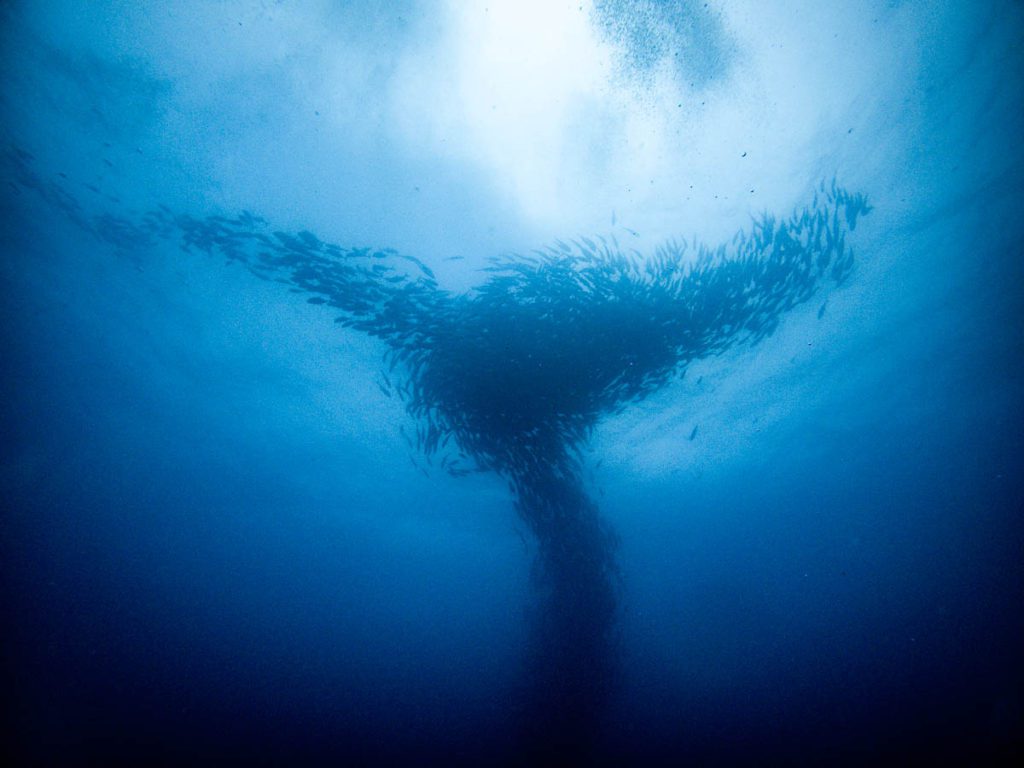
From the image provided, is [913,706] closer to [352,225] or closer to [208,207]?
[352,225]

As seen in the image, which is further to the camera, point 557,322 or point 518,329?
point 518,329

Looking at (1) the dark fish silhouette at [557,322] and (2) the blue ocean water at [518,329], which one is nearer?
(2) the blue ocean water at [518,329]

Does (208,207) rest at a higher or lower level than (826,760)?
higher

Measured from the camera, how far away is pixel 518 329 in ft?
28.5

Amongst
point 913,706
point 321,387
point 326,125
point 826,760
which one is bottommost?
point 826,760

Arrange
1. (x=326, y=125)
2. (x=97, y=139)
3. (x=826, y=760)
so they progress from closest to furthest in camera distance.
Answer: (x=326, y=125) → (x=97, y=139) → (x=826, y=760)

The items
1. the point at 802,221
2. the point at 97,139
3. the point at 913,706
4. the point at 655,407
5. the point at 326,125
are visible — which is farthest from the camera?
the point at 913,706

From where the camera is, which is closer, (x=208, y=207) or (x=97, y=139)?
(x=97, y=139)

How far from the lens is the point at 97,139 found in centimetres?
780

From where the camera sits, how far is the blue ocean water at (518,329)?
629 cm

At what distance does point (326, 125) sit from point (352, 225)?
1823 mm

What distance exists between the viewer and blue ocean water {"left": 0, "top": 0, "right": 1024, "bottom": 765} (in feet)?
20.6

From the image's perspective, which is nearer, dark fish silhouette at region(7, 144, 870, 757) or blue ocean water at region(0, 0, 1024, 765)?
blue ocean water at region(0, 0, 1024, 765)

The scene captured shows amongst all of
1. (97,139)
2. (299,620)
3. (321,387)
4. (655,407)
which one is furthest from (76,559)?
(655,407)
